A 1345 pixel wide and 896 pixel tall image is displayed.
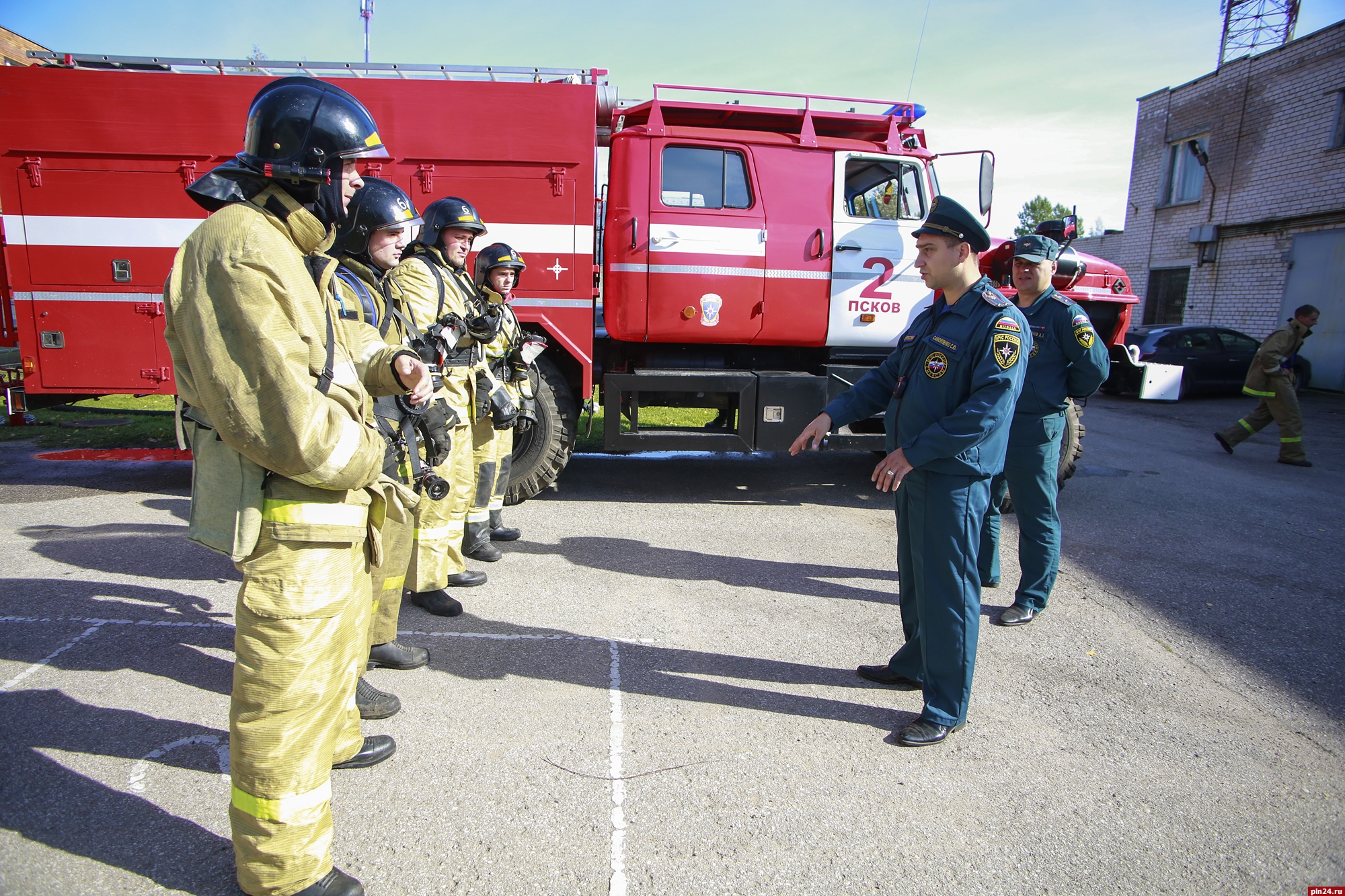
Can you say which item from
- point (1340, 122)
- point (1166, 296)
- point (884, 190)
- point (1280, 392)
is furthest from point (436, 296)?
point (1166, 296)

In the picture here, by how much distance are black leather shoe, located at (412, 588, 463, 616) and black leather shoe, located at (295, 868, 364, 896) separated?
6.28 feet

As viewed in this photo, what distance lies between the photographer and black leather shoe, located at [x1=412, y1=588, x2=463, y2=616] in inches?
153

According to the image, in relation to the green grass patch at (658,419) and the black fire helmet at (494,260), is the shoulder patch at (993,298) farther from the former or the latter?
the green grass patch at (658,419)

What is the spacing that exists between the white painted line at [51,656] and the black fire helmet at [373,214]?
2212 millimetres

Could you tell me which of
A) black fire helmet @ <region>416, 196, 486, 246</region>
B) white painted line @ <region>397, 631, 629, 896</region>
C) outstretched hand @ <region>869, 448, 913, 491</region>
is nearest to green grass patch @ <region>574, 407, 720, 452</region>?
black fire helmet @ <region>416, 196, 486, 246</region>

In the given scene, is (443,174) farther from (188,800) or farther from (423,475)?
(188,800)

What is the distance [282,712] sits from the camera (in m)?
1.85

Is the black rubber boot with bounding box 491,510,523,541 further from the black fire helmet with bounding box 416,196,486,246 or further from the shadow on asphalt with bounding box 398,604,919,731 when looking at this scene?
the black fire helmet with bounding box 416,196,486,246

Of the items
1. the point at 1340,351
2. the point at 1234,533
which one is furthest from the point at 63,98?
the point at 1340,351

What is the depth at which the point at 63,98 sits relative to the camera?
5277mm

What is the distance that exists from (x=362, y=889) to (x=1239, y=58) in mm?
23931

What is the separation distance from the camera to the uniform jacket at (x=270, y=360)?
1.67 meters

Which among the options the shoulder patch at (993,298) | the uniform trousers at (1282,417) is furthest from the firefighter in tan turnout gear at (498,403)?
the uniform trousers at (1282,417)

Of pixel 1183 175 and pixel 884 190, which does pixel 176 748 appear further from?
pixel 1183 175
